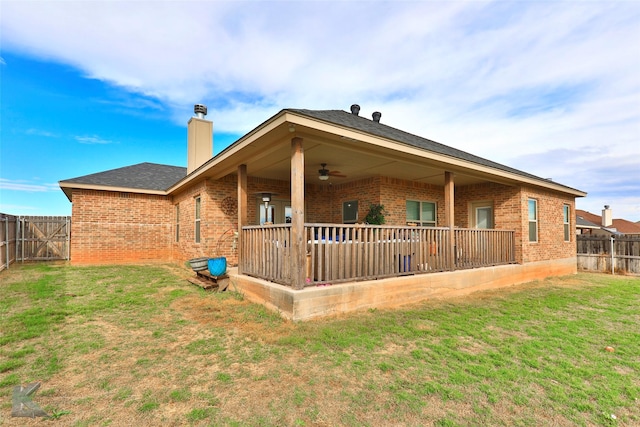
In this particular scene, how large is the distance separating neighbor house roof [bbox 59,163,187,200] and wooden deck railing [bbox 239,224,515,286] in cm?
772

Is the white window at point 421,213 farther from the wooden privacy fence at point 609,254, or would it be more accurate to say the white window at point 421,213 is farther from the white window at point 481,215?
the wooden privacy fence at point 609,254

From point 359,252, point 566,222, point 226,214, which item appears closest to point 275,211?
point 226,214

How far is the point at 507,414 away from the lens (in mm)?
2287

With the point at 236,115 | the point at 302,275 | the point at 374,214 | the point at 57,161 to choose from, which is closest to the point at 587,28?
the point at 374,214

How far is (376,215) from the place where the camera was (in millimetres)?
8625

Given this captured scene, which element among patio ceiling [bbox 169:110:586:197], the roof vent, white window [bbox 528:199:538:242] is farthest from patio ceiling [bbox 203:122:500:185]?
the roof vent

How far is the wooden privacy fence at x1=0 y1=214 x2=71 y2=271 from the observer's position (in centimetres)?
1173

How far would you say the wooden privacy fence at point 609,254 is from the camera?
1080 centimetres

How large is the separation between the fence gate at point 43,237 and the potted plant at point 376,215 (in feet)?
40.9

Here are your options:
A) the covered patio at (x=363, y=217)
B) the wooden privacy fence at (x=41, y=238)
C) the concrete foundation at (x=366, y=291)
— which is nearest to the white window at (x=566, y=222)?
the covered patio at (x=363, y=217)

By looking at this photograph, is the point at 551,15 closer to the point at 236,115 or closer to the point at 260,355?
the point at 260,355

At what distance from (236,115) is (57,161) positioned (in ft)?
30.0

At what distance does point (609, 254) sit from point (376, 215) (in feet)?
32.8

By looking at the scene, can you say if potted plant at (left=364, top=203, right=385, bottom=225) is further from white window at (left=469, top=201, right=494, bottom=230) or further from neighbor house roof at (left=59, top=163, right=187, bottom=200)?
neighbor house roof at (left=59, top=163, right=187, bottom=200)
